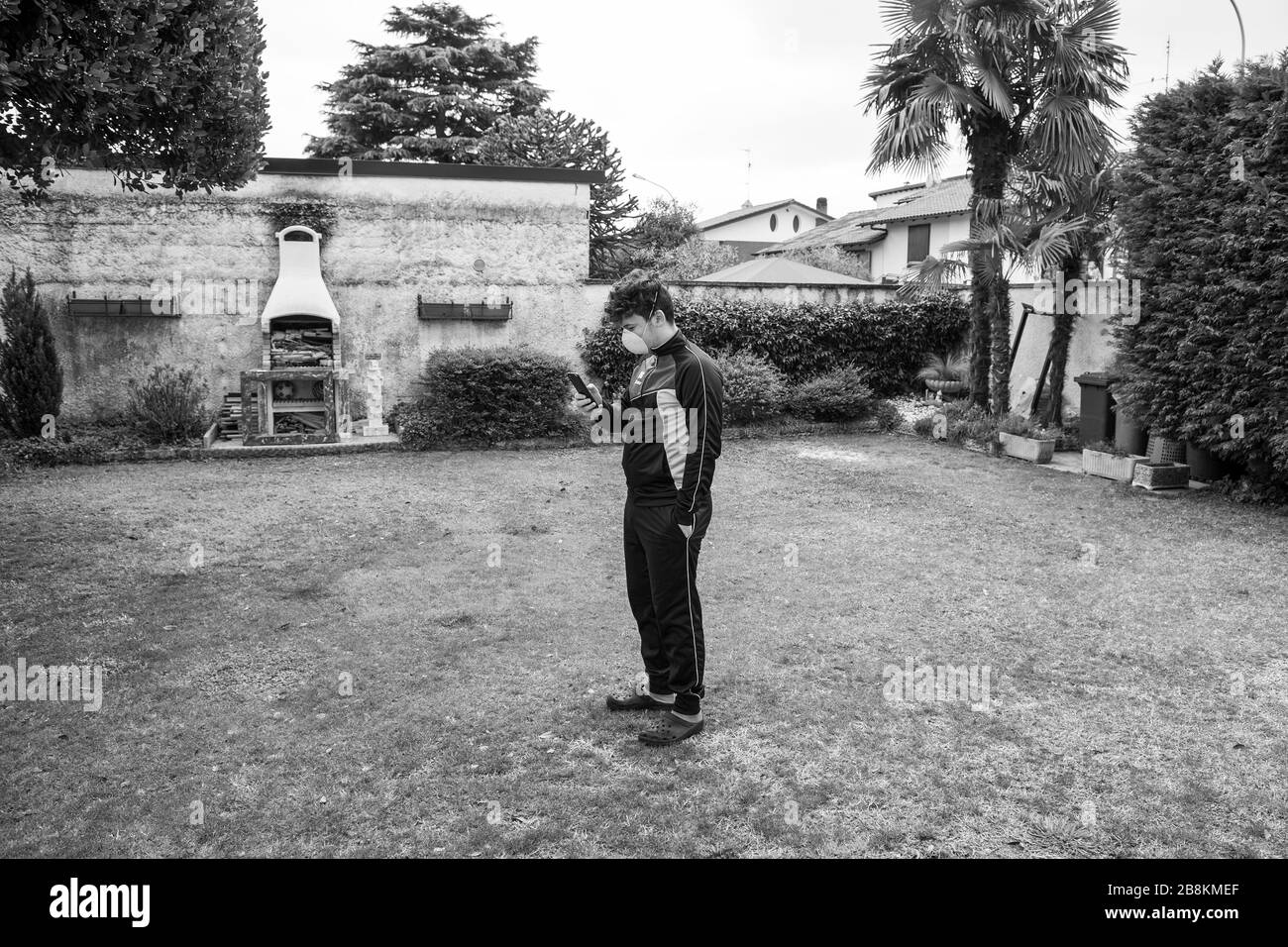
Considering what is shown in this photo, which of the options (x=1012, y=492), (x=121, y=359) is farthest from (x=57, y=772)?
(x=121, y=359)

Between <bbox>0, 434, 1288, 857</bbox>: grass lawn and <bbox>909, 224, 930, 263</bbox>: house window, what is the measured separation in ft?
61.1

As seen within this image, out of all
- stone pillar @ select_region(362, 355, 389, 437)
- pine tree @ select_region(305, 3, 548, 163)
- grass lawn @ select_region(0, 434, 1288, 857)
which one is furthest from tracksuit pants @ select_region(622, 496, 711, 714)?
pine tree @ select_region(305, 3, 548, 163)

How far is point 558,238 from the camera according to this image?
46.0 feet

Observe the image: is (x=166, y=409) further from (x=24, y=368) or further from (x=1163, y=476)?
(x=1163, y=476)

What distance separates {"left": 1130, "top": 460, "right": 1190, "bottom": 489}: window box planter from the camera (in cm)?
981

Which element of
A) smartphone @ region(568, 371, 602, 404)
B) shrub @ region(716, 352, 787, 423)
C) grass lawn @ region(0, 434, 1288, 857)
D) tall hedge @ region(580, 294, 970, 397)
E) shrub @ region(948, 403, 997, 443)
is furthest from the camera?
tall hedge @ region(580, 294, 970, 397)

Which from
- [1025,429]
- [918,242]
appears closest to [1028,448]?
[1025,429]

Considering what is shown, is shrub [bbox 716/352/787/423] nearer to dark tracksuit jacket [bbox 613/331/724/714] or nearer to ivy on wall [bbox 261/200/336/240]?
ivy on wall [bbox 261/200/336/240]

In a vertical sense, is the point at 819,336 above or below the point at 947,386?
above

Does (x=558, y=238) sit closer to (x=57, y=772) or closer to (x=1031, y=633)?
(x=1031, y=633)

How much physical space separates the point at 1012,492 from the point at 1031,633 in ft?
14.9

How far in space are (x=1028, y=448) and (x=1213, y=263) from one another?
130 inches

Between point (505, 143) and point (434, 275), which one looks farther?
point (505, 143)

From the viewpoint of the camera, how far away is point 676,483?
4020mm
